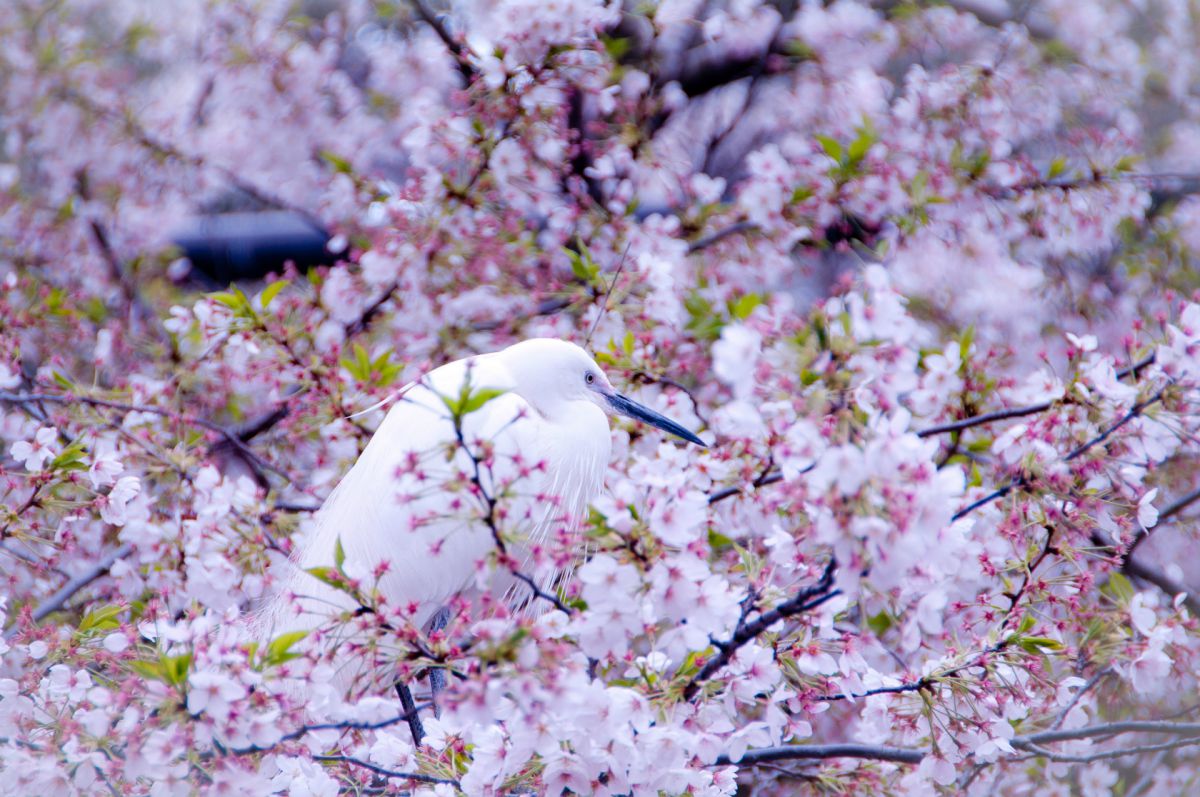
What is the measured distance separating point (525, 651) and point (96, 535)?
4.53 ft

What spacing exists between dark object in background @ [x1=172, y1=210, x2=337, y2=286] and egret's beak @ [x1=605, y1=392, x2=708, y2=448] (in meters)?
3.86

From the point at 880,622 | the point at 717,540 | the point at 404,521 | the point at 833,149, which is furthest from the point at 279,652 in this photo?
the point at 833,149

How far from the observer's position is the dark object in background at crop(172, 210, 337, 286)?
5754 mm

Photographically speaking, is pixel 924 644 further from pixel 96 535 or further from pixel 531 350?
pixel 96 535

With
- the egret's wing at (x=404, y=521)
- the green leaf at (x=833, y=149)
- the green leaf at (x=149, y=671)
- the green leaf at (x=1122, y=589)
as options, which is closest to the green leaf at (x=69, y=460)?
the egret's wing at (x=404, y=521)

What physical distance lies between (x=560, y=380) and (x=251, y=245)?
4.16m

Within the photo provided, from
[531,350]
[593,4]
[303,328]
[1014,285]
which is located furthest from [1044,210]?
[303,328]

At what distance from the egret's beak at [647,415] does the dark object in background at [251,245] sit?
3.86 metres

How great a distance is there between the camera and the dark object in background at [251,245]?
5.75m

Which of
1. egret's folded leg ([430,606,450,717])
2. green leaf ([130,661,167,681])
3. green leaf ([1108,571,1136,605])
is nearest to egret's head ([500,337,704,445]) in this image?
egret's folded leg ([430,606,450,717])

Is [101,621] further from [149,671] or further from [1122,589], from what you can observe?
[1122,589]

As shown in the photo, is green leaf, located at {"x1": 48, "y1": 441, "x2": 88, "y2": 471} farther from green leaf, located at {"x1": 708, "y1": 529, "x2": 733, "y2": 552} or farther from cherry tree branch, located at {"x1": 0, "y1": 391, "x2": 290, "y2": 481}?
green leaf, located at {"x1": 708, "y1": 529, "x2": 733, "y2": 552}

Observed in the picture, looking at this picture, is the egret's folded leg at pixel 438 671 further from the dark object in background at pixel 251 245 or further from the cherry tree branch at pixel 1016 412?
the dark object in background at pixel 251 245

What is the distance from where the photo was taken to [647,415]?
215 cm
